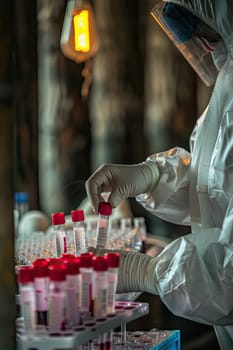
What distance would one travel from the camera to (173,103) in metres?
5.30

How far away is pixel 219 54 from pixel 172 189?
18.5 inches

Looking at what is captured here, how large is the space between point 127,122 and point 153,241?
5.16 feet

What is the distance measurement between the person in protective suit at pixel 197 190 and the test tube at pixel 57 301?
43 centimetres

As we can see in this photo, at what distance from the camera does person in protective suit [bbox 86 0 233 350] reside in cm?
167

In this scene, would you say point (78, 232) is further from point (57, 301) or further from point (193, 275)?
point (57, 301)

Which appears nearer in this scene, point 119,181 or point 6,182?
point 6,182

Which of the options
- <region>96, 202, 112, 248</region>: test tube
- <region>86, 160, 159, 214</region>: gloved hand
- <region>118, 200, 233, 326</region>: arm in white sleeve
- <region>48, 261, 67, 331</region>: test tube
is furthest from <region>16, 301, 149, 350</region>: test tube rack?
<region>86, 160, 159, 214</region>: gloved hand

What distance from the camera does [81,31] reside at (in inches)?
136

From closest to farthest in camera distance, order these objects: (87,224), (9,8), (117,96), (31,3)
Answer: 1. (9,8)
2. (87,224)
3. (31,3)
4. (117,96)

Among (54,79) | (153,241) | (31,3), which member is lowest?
(153,241)

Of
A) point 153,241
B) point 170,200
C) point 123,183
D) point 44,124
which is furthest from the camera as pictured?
point 44,124

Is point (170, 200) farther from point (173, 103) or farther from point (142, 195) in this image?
point (173, 103)

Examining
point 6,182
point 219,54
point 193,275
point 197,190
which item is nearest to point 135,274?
point 193,275

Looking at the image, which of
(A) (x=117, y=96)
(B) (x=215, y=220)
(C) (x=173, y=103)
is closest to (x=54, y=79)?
(A) (x=117, y=96)
